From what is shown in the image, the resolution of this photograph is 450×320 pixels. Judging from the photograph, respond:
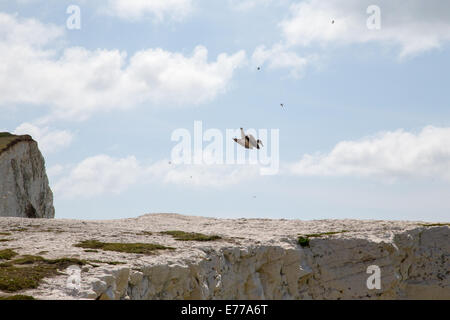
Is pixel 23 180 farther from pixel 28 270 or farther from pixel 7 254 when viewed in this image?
pixel 28 270

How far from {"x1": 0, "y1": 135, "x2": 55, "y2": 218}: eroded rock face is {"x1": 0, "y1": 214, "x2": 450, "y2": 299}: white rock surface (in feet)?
47.9

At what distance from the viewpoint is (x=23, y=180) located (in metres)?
58.4

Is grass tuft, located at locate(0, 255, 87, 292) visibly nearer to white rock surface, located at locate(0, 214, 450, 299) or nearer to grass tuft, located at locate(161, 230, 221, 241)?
white rock surface, located at locate(0, 214, 450, 299)

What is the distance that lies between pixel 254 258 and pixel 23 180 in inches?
1211

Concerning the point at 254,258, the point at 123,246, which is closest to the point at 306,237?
the point at 254,258

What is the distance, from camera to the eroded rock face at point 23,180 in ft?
183

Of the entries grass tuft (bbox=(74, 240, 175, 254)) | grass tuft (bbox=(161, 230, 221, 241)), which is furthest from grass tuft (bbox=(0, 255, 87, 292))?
grass tuft (bbox=(161, 230, 221, 241))

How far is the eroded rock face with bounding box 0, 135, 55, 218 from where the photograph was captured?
2192 inches

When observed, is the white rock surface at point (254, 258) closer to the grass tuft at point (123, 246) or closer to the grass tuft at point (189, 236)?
the grass tuft at point (123, 246)

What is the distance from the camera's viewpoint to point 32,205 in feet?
197
